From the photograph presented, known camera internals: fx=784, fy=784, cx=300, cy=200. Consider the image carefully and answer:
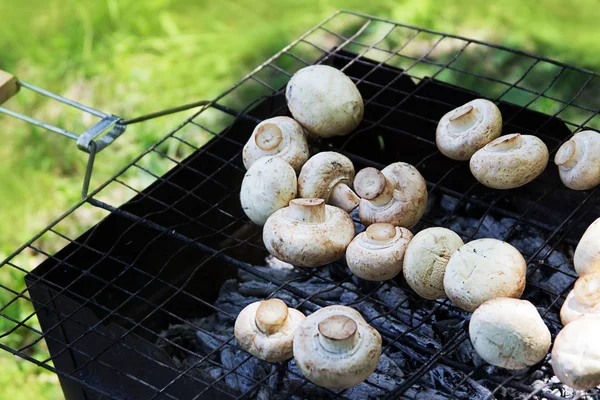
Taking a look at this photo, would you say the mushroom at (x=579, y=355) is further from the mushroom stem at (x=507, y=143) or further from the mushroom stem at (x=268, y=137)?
the mushroom stem at (x=268, y=137)

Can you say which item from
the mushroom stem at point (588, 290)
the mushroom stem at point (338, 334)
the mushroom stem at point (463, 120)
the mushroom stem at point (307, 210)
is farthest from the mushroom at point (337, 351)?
the mushroom stem at point (463, 120)

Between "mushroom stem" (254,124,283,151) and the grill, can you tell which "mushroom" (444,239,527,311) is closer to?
the grill

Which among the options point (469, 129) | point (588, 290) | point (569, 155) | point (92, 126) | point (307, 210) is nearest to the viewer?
point (588, 290)

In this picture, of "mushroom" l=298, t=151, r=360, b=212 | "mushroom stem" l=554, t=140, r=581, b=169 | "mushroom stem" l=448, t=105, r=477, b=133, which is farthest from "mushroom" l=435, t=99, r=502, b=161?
"mushroom" l=298, t=151, r=360, b=212

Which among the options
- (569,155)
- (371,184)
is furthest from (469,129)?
(371,184)

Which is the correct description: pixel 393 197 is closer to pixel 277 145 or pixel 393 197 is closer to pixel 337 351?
pixel 277 145
